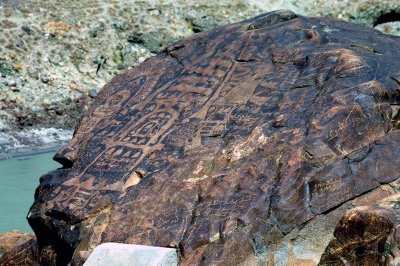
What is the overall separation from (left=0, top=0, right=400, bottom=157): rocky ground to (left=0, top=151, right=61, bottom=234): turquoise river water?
1.13 metres

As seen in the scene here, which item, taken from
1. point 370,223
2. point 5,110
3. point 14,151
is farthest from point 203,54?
point 5,110

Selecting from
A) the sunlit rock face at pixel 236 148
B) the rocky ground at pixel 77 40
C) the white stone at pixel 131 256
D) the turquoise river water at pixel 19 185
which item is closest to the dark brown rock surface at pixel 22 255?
the sunlit rock face at pixel 236 148

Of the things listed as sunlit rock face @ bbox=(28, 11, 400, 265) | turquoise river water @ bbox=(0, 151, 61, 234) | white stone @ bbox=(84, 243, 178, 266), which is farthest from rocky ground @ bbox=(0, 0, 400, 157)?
white stone @ bbox=(84, 243, 178, 266)

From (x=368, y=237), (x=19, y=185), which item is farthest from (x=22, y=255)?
(x=19, y=185)

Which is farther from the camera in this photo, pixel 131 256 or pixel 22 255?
pixel 22 255

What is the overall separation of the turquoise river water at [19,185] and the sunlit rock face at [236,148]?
4138 millimetres

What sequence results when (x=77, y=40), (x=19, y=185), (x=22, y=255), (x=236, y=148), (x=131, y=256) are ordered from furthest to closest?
(x=77, y=40) → (x=19, y=185) → (x=22, y=255) → (x=236, y=148) → (x=131, y=256)

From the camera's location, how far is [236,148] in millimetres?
7410

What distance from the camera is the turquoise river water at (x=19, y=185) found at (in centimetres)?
1285

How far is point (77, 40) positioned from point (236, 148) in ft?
51.1

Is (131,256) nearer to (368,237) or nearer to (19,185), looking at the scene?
(368,237)

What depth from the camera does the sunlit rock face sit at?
6684 mm

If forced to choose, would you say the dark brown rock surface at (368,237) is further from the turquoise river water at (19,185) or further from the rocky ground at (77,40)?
the rocky ground at (77,40)

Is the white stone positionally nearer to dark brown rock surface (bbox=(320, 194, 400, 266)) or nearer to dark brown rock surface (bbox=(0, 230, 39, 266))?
dark brown rock surface (bbox=(320, 194, 400, 266))
